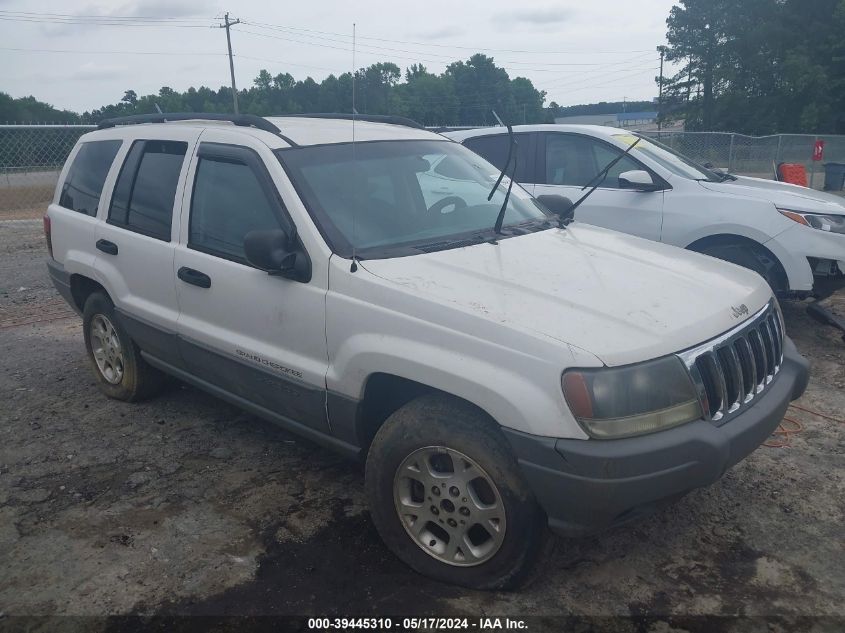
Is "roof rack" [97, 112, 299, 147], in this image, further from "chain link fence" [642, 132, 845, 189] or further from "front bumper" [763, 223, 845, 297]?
"chain link fence" [642, 132, 845, 189]

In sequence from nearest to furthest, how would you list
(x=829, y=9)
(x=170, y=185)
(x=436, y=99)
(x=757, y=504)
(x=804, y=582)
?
(x=804, y=582) < (x=757, y=504) < (x=170, y=185) < (x=436, y=99) < (x=829, y=9)

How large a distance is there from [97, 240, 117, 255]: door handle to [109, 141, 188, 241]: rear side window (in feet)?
0.44

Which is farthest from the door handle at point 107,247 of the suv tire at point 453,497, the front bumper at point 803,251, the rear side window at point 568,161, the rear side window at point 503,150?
the front bumper at point 803,251

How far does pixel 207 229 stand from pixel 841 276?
4954mm

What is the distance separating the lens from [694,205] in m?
6.40

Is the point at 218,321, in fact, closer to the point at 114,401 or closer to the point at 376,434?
the point at 376,434

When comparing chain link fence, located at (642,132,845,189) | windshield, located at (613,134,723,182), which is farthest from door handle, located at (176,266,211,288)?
chain link fence, located at (642,132,845,189)

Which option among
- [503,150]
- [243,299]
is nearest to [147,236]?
[243,299]

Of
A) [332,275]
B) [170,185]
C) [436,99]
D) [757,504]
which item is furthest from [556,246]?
[436,99]

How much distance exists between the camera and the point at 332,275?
3.29 meters

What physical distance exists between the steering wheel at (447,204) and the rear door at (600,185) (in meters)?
2.73

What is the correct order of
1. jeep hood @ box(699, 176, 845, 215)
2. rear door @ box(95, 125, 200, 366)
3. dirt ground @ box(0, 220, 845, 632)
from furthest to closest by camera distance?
jeep hood @ box(699, 176, 845, 215)
rear door @ box(95, 125, 200, 366)
dirt ground @ box(0, 220, 845, 632)

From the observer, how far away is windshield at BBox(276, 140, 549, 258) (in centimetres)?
350

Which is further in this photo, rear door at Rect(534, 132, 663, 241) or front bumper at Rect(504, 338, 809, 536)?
rear door at Rect(534, 132, 663, 241)
